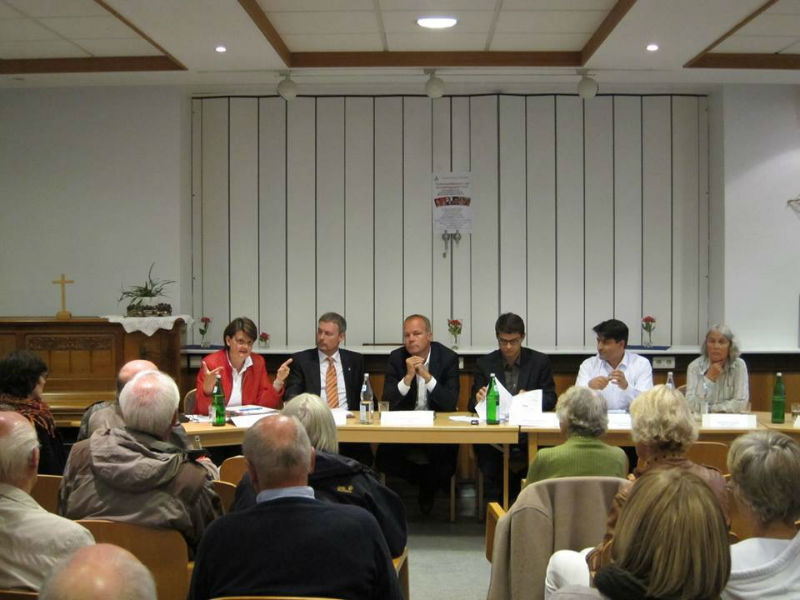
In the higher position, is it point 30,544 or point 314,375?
point 314,375

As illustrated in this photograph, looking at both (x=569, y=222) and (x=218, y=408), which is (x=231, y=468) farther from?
(x=569, y=222)

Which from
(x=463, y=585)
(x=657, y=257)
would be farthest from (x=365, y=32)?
(x=463, y=585)

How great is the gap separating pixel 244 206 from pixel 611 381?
150 inches

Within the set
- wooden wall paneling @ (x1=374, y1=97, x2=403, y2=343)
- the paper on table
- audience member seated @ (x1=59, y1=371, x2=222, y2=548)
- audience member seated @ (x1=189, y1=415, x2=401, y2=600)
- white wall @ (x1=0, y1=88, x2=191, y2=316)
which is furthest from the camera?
wooden wall paneling @ (x1=374, y1=97, x2=403, y2=343)

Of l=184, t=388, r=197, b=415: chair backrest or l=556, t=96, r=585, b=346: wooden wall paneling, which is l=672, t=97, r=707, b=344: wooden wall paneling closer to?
l=556, t=96, r=585, b=346: wooden wall paneling

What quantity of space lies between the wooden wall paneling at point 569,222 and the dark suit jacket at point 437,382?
188 centimetres

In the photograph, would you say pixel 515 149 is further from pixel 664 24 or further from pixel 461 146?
pixel 664 24

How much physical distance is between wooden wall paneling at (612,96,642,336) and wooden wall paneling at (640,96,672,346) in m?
0.05

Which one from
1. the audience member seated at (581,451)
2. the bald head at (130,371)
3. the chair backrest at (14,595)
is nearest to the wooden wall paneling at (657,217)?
the audience member seated at (581,451)

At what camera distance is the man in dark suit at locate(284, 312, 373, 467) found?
6391 millimetres

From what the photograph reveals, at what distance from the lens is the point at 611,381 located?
5965 millimetres

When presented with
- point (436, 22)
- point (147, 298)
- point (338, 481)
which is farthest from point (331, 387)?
point (338, 481)

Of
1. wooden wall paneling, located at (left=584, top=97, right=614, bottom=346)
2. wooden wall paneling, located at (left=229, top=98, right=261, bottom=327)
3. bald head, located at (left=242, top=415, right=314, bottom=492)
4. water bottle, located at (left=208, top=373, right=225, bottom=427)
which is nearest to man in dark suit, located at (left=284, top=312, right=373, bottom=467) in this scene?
water bottle, located at (left=208, top=373, right=225, bottom=427)

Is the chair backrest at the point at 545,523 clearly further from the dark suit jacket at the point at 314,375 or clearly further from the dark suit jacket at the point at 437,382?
the dark suit jacket at the point at 314,375
